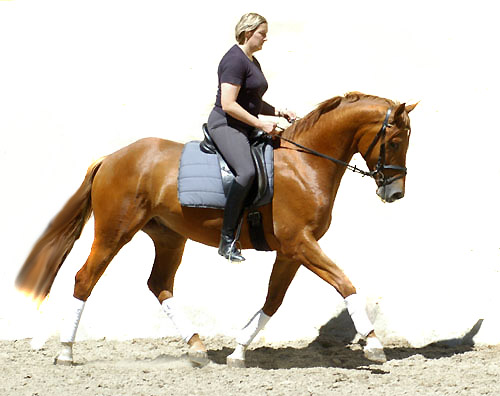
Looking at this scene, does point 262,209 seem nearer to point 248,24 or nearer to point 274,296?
point 274,296

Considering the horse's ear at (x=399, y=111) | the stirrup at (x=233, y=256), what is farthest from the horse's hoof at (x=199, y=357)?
the horse's ear at (x=399, y=111)

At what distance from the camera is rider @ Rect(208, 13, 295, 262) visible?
20.9ft

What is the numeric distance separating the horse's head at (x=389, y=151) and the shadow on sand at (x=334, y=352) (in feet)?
4.69

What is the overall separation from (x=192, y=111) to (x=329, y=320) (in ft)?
11.9

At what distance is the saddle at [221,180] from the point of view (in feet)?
21.3

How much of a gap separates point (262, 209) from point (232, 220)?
25 cm

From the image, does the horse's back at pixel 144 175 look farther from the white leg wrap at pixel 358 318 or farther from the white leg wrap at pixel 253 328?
the white leg wrap at pixel 358 318

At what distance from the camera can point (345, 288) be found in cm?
609

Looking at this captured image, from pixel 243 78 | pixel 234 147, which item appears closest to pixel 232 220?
pixel 234 147

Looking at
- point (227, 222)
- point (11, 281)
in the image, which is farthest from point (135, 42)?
point (227, 222)

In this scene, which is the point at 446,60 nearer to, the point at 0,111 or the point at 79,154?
the point at 79,154

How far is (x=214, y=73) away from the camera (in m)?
10.8

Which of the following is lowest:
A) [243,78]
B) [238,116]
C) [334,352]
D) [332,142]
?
[334,352]

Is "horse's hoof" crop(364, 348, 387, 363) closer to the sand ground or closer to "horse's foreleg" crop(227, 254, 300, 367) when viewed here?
the sand ground
